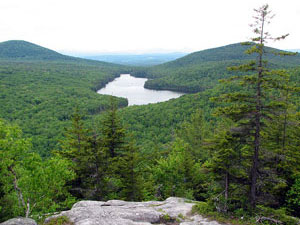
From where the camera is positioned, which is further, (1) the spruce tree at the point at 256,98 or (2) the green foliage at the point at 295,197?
(2) the green foliage at the point at 295,197

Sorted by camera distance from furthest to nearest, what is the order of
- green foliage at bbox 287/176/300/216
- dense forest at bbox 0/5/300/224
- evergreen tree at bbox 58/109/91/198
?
1. evergreen tree at bbox 58/109/91/198
2. green foliage at bbox 287/176/300/216
3. dense forest at bbox 0/5/300/224

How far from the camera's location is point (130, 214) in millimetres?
11773

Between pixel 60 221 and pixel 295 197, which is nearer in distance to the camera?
pixel 60 221

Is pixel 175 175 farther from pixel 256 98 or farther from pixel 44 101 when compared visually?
pixel 44 101

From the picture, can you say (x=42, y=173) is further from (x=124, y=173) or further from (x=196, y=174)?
(x=196, y=174)

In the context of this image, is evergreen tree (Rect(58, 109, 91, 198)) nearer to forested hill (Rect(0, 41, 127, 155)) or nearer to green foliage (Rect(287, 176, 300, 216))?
green foliage (Rect(287, 176, 300, 216))

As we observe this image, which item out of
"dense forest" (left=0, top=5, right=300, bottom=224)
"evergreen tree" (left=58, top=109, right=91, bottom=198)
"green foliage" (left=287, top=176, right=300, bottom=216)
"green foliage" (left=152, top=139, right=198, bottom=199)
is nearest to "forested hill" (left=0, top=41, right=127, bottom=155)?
"evergreen tree" (left=58, top=109, right=91, bottom=198)

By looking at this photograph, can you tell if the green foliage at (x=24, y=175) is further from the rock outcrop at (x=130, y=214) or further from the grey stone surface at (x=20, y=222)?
the rock outcrop at (x=130, y=214)

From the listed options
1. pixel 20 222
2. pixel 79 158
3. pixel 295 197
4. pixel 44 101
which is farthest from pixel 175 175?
pixel 44 101

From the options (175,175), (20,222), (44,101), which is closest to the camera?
(20,222)

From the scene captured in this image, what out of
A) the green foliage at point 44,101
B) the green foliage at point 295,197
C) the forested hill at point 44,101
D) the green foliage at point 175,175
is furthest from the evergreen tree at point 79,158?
the forested hill at point 44,101

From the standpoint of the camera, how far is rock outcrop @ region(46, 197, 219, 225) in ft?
35.7

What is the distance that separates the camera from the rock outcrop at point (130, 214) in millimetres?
10896

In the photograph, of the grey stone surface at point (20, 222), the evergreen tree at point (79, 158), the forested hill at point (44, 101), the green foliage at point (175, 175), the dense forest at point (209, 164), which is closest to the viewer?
the grey stone surface at point (20, 222)
